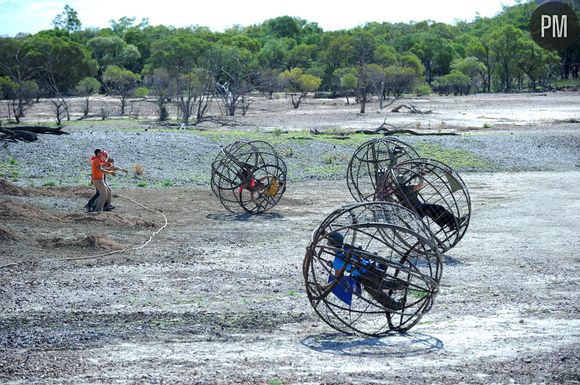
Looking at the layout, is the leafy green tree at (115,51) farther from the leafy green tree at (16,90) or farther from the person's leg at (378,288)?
the person's leg at (378,288)

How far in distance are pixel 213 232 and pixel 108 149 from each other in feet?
43.0

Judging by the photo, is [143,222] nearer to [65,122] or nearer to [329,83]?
[65,122]

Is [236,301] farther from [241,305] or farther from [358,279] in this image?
[358,279]

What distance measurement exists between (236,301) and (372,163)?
1194 centimetres

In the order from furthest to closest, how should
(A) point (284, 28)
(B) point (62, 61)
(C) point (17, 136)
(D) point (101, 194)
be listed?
A: (A) point (284, 28) < (B) point (62, 61) < (C) point (17, 136) < (D) point (101, 194)

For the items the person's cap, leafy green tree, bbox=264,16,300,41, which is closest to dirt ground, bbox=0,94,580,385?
the person's cap

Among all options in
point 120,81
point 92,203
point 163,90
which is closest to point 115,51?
point 120,81

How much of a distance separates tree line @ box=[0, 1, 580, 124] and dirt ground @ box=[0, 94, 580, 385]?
30588 mm

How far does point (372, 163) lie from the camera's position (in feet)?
84.5

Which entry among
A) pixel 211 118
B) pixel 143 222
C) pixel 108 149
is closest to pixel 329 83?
pixel 211 118

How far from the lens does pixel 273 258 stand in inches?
726

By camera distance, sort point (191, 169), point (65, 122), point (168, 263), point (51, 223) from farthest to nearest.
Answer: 1. point (65, 122)
2. point (191, 169)
3. point (51, 223)
4. point (168, 263)

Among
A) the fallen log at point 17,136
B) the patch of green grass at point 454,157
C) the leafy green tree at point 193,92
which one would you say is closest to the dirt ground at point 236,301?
the patch of green grass at point 454,157

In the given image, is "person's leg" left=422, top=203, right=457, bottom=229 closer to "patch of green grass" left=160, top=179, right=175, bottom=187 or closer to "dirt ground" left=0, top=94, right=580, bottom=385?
"dirt ground" left=0, top=94, right=580, bottom=385
